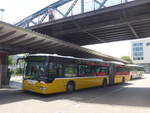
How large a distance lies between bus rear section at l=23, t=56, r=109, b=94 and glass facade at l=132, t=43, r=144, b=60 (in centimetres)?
7948

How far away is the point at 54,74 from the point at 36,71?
4.01ft

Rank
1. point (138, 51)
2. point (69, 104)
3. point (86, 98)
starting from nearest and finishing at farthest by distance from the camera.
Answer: point (69, 104) < point (86, 98) < point (138, 51)

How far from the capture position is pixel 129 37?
24344 millimetres

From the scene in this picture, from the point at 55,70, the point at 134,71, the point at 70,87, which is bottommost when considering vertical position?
the point at 70,87

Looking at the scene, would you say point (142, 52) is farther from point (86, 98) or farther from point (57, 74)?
point (57, 74)

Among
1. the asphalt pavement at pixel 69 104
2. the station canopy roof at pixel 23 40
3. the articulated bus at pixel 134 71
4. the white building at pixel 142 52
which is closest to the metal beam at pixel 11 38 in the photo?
the station canopy roof at pixel 23 40

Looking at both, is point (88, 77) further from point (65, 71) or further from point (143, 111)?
point (143, 111)

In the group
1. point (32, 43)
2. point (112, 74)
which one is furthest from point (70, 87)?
point (112, 74)

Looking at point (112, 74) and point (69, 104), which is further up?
point (112, 74)

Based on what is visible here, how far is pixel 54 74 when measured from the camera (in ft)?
41.6

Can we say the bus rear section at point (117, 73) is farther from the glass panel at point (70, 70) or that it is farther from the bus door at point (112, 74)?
the glass panel at point (70, 70)

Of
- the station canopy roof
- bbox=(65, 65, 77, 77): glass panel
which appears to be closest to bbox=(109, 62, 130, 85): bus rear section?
the station canopy roof

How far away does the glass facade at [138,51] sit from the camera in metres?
89.9

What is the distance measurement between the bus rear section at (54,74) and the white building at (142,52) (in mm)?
79115
